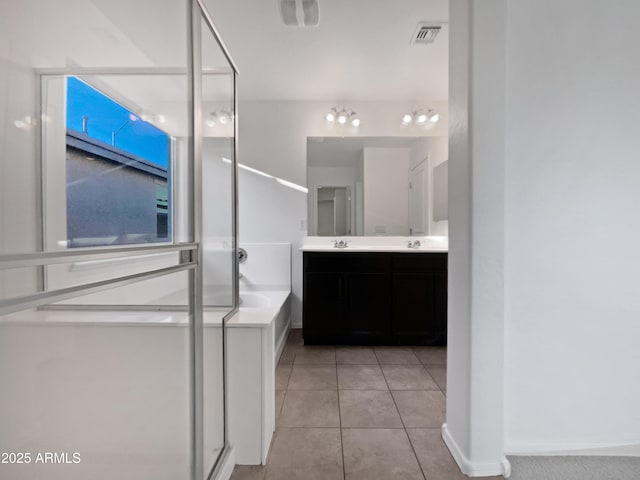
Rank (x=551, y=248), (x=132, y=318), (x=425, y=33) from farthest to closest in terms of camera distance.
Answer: (x=425, y=33)
(x=551, y=248)
(x=132, y=318)

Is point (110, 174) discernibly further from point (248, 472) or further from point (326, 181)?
point (326, 181)

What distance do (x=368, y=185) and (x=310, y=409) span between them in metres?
2.22

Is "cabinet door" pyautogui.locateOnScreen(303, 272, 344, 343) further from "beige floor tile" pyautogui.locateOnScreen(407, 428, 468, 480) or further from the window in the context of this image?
the window

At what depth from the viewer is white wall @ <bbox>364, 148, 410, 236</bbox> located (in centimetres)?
321

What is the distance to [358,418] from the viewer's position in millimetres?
1691

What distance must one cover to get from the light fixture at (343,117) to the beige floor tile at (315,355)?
7.41 feet

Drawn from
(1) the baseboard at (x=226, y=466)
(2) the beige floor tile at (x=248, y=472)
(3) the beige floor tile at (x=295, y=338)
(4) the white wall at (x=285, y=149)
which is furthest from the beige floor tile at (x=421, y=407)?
(4) the white wall at (x=285, y=149)

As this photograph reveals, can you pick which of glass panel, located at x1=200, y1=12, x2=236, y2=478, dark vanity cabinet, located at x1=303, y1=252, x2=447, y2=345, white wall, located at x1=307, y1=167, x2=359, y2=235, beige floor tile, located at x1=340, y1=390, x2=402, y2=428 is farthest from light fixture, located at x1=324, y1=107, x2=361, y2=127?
beige floor tile, located at x1=340, y1=390, x2=402, y2=428

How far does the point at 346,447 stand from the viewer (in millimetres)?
1458

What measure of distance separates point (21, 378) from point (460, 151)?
5.10 feet

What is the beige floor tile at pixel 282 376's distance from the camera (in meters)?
2.04

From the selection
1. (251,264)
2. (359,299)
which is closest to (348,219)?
(359,299)

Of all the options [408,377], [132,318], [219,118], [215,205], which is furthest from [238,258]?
[408,377]

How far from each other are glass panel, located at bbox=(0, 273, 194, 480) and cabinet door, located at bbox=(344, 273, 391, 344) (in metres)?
1.87
